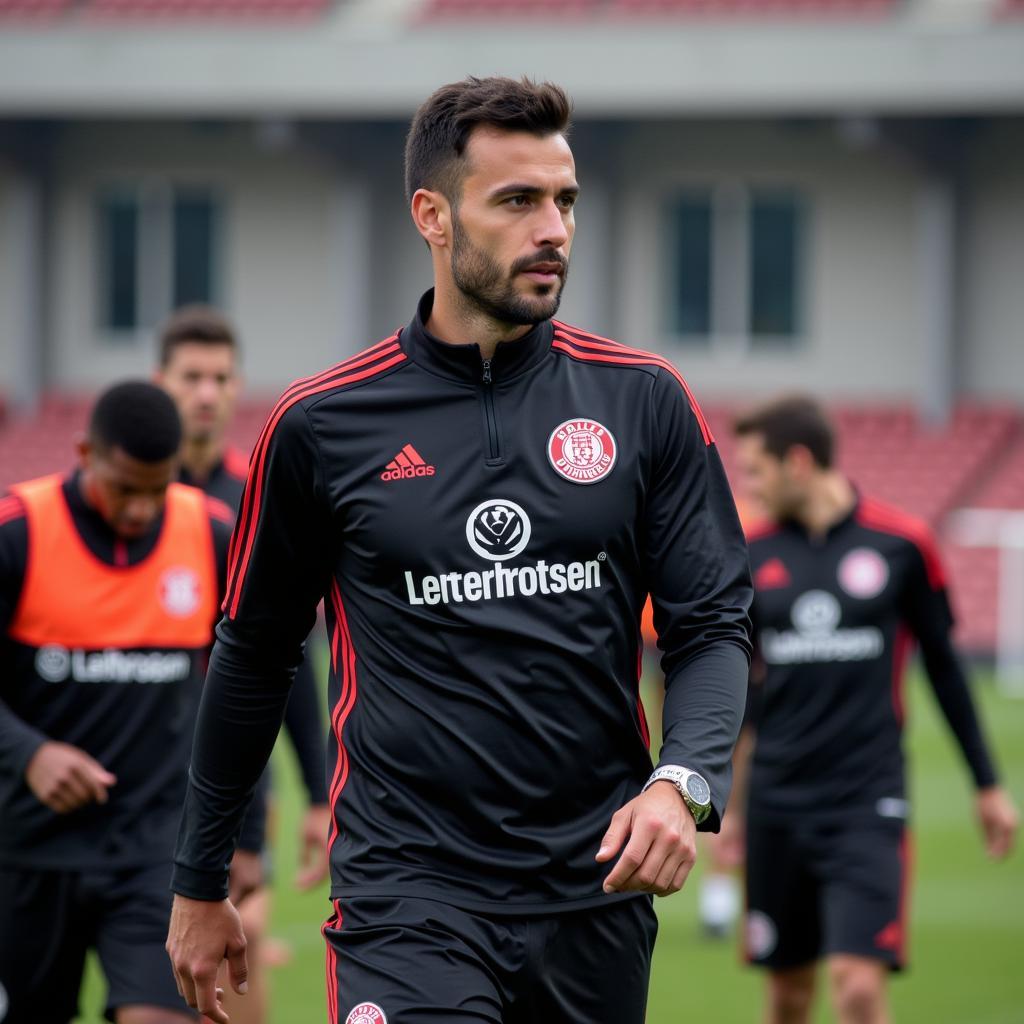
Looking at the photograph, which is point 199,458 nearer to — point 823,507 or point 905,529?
point 823,507

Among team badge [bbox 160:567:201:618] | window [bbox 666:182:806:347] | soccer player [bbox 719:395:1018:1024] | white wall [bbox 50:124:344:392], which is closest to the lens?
team badge [bbox 160:567:201:618]

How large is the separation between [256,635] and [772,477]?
3305 mm

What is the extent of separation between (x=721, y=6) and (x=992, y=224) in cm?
426

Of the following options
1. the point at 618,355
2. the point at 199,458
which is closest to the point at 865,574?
the point at 199,458

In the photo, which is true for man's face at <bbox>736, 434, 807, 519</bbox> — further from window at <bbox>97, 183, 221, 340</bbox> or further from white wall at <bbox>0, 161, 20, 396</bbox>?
white wall at <bbox>0, 161, 20, 396</bbox>

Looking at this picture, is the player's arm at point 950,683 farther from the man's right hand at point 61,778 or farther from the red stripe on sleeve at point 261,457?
the red stripe on sleeve at point 261,457

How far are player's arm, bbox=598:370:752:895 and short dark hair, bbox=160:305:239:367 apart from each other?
3.31 m

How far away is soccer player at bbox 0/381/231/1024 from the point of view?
4.84m

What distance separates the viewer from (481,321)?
11.2ft

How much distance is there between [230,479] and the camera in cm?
627

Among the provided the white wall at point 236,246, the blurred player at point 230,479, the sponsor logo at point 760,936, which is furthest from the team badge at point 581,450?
the white wall at point 236,246

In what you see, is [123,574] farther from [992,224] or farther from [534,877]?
[992,224]

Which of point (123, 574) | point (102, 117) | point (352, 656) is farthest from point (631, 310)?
point (352, 656)

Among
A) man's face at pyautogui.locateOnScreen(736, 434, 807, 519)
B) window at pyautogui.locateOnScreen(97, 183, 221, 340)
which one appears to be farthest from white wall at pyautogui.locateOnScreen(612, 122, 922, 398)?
man's face at pyautogui.locateOnScreen(736, 434, 807, 519)
